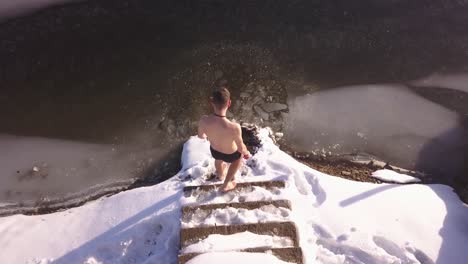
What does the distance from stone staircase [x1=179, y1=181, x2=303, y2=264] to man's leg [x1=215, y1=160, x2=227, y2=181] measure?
0.12 meters

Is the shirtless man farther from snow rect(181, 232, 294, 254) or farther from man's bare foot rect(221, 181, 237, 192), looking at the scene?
snow rect(181, 232, 294, 254)

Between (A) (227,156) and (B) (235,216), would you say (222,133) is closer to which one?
(A) (227,156)

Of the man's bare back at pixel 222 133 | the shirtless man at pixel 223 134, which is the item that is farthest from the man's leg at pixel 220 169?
the man's bare back at pixel 222 133

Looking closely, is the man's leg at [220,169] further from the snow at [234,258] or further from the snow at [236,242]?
the snow at [234,258]

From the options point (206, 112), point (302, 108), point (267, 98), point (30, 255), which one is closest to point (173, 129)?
point (206, 112)

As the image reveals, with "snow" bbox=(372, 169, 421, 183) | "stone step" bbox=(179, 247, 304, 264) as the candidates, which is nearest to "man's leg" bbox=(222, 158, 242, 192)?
"stone step" bbox=(179, 247, 304, 264)

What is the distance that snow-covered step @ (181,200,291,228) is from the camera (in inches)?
124

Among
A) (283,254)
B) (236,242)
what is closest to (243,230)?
(236,242)

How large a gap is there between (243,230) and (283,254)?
363 millimetres

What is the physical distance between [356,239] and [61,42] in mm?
4401

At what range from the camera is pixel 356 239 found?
127 inches

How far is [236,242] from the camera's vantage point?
2.96 m

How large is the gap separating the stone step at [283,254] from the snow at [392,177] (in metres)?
1.55

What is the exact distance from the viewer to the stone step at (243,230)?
3051 mm
